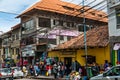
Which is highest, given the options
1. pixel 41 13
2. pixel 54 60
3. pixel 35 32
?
pixel 41 13

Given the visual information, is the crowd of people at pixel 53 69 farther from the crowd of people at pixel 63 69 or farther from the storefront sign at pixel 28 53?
the storefront sign at pixel 28 53

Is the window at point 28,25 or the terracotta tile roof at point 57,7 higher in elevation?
the terracotta tile roof at point 57,7

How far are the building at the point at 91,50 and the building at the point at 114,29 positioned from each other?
3.73 feet

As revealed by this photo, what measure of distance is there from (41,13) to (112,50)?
20245 mm

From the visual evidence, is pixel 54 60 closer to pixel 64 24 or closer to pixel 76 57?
pixel 76 57

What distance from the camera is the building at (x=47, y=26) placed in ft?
133

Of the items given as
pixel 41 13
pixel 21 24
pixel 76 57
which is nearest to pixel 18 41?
pixel 21 24

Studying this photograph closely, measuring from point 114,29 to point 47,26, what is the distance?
19194 millimetres

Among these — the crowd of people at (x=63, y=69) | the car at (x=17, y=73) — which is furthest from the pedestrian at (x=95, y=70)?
the car at (x=17, y=73)

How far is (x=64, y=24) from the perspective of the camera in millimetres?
43688

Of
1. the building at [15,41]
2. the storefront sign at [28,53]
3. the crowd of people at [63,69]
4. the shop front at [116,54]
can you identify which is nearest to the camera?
the shop front at [116,54]

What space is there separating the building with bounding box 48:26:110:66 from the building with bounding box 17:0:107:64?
6099mm

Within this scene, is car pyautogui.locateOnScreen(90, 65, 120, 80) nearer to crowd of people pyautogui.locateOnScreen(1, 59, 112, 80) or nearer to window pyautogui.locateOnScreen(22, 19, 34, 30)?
crowd of people pyautogui.locateOnScreen(1, 59, 112, 80)

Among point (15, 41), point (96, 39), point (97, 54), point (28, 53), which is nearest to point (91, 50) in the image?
point (97, 54)
